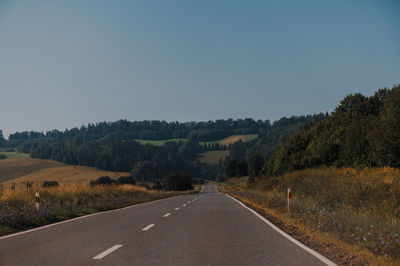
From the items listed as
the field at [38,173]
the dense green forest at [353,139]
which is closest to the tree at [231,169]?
the field at [38,173]

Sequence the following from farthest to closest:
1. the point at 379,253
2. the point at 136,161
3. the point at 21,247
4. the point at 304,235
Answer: the point at 136,161
the point at 304,235
the point at 21,247
the point at 379,253

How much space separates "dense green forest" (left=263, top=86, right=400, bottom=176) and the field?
2776 inches

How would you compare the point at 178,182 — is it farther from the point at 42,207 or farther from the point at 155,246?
the point at 155,246

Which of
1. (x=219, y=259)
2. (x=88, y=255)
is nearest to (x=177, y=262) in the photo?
(x=219, y=259)

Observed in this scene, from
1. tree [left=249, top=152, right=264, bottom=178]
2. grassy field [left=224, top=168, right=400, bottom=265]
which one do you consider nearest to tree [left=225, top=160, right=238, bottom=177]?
tree [left=249, top=152, right=264, bottom=178]

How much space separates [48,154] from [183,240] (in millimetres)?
194662

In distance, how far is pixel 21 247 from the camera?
340 inches

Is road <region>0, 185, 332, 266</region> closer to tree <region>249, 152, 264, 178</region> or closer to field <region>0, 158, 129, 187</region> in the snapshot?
tree <region>249, 152, 264, 178</region>

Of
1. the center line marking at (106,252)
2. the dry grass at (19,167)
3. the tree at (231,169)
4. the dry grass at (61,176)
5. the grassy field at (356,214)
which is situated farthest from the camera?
the tree at (231,169)

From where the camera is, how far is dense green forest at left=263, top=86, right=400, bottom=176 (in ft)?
140

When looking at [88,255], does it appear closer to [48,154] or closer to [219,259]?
[219,259]

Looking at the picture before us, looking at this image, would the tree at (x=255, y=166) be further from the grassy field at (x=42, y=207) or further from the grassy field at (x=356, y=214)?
the grassy field at (x=42, y=207)

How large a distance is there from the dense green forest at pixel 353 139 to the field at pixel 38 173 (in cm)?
7050

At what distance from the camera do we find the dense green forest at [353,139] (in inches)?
1682
